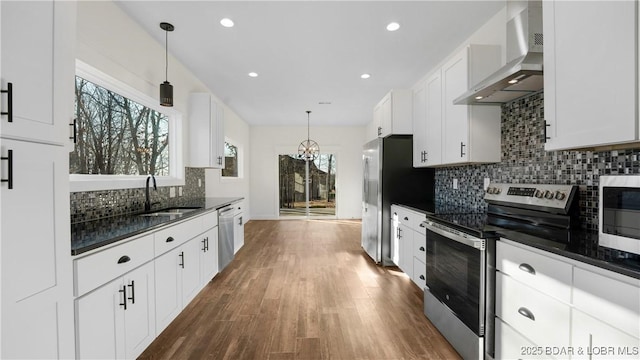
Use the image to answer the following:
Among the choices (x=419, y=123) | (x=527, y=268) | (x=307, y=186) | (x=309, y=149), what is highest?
(x=309, y=149)

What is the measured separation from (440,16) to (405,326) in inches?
108

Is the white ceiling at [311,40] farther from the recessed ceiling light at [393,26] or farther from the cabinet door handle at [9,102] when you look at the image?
the cabinet door handle at [9,102]

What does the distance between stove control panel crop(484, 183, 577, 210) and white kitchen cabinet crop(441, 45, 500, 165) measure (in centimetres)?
30

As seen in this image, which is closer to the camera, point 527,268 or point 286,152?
point 527,268

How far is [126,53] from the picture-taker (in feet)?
8.57

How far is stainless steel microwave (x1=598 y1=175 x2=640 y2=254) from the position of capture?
1182 mm

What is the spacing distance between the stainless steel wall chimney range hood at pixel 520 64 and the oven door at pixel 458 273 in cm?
104

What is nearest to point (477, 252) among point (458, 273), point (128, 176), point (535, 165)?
point (458, 273)

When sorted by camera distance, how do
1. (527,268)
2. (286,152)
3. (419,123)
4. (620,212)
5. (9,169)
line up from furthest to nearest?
(286,152)
(419,123)
(527,268)
(620,212)
(9,169)

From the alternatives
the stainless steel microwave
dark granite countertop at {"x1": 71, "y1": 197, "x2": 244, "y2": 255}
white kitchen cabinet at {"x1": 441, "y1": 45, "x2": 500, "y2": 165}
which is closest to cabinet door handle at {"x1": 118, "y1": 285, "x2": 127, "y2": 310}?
dark granite countertop at {"x1": 71, "y1": 197, "x2": 244, "y2": 255}

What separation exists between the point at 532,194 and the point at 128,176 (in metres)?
3.52

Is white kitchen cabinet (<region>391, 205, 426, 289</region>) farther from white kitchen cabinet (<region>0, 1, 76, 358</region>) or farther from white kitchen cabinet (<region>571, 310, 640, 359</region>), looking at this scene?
white kitchen cabinet (<region>0, 1, 76, 358</region>)

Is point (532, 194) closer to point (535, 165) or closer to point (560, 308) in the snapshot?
point (535, 165)

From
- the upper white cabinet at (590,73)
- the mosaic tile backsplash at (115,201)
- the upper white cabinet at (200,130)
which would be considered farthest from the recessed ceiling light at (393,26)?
the mosaic tile backsplash at (115,201)
